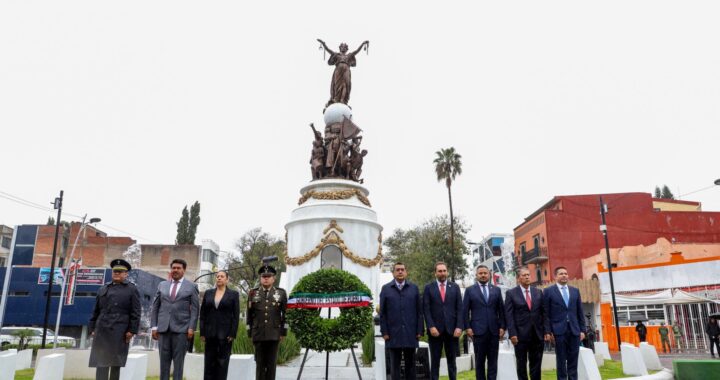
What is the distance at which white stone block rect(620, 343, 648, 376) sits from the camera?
11.1 metres

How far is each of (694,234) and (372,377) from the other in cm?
4280

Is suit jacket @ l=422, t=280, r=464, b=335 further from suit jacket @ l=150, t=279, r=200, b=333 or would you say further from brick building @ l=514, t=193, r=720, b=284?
brick building @ l=514, t=193, r=720, b=284

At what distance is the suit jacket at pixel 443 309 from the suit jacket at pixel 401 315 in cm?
16

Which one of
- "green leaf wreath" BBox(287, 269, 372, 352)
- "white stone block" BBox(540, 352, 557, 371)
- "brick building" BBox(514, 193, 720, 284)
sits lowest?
"white stone block" BBox(540, 352, 557, 371)

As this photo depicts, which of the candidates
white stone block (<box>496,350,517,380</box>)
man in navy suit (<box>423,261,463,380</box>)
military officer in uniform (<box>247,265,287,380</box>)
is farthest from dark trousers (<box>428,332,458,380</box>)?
military officer in uniform (<box>247,265,287,380</box>)

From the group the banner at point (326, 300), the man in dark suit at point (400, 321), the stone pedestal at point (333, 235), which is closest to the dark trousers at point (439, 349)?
the man in dark suit at point (400, 321)

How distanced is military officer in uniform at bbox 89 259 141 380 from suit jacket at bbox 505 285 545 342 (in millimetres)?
6013

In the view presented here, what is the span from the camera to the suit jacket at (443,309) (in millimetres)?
8023

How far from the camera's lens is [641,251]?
36656 mm

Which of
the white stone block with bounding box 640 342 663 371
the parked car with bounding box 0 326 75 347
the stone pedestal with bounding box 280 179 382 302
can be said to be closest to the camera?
the white stone block with bounding box 640 342 663 371

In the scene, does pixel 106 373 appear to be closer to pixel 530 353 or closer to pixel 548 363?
pixel 530 353

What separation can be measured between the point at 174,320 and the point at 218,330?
0.71 metres

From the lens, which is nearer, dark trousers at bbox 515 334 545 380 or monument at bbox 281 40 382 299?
dark trousers at bbox 515 334 545 380

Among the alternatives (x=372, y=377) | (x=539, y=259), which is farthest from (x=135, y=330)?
(x=539, y=259)
